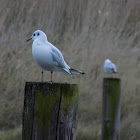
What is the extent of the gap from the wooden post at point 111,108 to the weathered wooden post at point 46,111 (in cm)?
157

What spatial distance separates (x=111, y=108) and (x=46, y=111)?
66.2 inches

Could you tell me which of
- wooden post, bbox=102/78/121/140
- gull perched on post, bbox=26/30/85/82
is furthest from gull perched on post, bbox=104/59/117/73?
gull perched on post, bbox=26/30/85/82

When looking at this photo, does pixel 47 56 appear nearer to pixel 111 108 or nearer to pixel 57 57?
pixel 57 57

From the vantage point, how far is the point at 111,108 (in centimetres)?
314

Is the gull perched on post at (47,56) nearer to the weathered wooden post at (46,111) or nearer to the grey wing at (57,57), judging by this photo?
the grey wing at (57,57)

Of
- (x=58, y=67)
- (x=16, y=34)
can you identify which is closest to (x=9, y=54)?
(x=16, y=34)

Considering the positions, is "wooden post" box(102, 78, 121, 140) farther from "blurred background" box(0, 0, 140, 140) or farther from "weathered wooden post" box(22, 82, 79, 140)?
"weathered wooden post" box(22, 82, 79, 140)

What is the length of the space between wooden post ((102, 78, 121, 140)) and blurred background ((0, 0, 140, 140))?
74 centimetres


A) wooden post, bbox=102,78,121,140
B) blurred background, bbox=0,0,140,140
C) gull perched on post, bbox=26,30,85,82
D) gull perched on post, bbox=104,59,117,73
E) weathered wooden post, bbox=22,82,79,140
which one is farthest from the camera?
gull perched on post, bbox=104,59,117,73

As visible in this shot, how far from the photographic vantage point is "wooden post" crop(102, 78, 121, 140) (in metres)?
3.10

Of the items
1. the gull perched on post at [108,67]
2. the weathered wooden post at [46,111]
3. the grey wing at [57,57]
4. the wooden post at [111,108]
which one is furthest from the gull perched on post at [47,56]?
the gull perched on post at [108,67]

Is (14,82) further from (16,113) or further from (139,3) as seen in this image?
(139,3)

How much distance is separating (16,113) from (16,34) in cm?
104

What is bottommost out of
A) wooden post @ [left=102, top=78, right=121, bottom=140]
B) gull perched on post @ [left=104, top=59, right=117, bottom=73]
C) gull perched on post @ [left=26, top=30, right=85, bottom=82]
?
wooden post @ [left=102, top=78, right=121, bottom=140]
